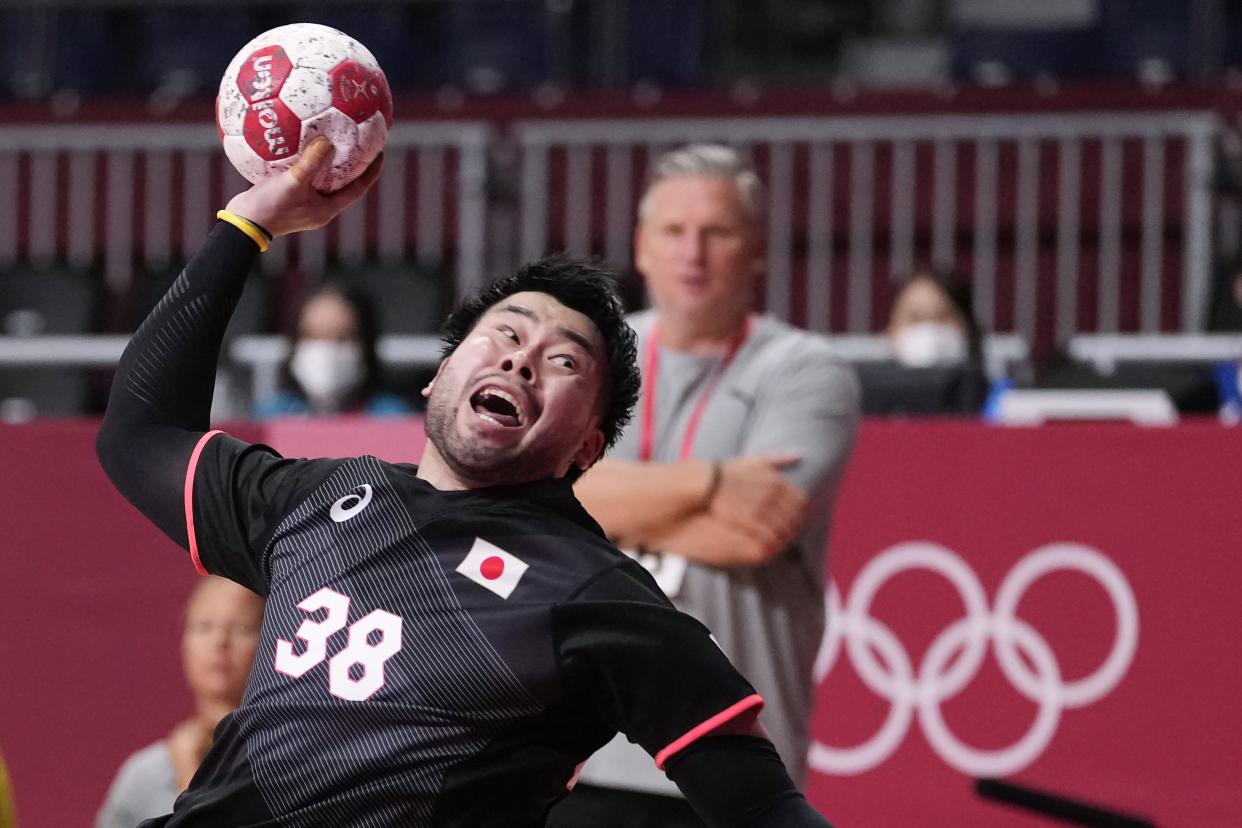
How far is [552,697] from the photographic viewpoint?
8.77 feet

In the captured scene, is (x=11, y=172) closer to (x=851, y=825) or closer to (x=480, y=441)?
(x=851, y=825)

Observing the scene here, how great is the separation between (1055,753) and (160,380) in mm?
3183

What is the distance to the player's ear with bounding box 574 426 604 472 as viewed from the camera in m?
3.04

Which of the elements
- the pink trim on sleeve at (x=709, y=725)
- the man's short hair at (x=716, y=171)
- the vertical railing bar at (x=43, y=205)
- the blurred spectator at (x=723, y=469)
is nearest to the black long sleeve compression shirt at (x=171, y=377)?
the pink trim on sleeve at (x=709, y=725)

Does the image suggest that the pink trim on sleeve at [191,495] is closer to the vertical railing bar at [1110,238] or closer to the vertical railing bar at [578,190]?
the vertical railing bar at [578,190]

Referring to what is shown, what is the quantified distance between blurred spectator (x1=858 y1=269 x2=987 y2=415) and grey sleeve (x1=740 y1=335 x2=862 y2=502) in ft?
6.62

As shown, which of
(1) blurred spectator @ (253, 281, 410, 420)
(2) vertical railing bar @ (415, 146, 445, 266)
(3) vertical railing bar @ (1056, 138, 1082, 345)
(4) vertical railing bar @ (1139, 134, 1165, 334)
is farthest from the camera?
(2) vertical railing bar @ (415, 146, 445, 266)

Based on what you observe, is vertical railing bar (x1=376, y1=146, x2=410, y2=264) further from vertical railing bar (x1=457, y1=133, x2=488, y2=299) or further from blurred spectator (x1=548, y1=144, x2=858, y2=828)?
blurred spectator (x1=548, y1=144, x2=858, y2=828)

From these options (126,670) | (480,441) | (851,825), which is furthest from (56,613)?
(480,441)

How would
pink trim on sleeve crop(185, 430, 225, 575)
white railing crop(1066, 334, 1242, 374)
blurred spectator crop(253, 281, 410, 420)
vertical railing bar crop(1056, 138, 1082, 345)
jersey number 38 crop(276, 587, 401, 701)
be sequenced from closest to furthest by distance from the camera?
jersey number 38 crop(276, 587, 401, 701) < pink trim on sleeve crop(185, 430, 225, 575) < blurred spectator crop(253, 281, 410, 420) < white railing crop(1066, 334, 1242, 374) < vertical railing bar crop(1056, 138, 1082, 345)

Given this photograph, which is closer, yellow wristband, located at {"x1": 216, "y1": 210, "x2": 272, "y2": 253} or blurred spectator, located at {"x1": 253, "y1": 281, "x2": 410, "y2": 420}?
yellow wristband, located at {"x1": 216, "y1": 210, "x2": 272, "y2": 253}

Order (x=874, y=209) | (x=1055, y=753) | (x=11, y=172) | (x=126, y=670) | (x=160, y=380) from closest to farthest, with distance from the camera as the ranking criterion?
(x=160, y=380), (x=1055, y=753), (x=126, y=670), (x=874, y=209), (x=11, y=172)

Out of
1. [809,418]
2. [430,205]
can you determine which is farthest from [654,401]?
[430,205]

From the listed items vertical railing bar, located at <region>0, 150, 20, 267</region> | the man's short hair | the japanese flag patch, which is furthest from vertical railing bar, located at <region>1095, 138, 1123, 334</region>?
the japanese flag patch
